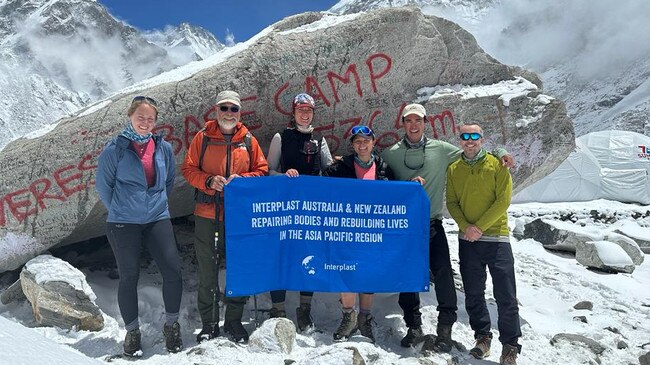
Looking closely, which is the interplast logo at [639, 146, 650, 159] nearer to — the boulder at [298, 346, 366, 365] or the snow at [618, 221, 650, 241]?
the snow at [618, 221, 650, 241]

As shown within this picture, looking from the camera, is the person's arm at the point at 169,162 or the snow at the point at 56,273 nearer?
the person's arm at the point at 169,162

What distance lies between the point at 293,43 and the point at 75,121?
3333mm

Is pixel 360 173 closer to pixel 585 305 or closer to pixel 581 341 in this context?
pixel 581 341

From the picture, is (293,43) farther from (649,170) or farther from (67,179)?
(649,170)

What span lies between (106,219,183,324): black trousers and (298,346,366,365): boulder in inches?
63.6

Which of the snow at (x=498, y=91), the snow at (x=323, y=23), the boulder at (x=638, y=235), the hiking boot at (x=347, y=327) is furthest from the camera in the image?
the boulder at (x=638, y=235)

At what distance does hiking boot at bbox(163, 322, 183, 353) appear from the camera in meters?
5.05

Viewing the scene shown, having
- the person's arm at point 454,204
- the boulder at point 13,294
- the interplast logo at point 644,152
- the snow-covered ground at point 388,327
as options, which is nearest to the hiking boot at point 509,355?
the snow-covered ground at point 388,327

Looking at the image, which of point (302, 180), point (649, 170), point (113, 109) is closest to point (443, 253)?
point (302, 180)

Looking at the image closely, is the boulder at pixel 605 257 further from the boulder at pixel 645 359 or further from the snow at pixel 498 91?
the boulder at pixel 645 359

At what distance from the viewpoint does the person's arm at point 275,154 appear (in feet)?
19.2

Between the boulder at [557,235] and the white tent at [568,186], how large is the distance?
15539 millimetres

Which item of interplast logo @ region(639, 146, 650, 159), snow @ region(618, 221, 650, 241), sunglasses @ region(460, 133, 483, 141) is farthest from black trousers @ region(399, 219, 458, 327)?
interplast logo @ region(639, 146, 650, 159)

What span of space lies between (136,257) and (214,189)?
1067 millimetres
